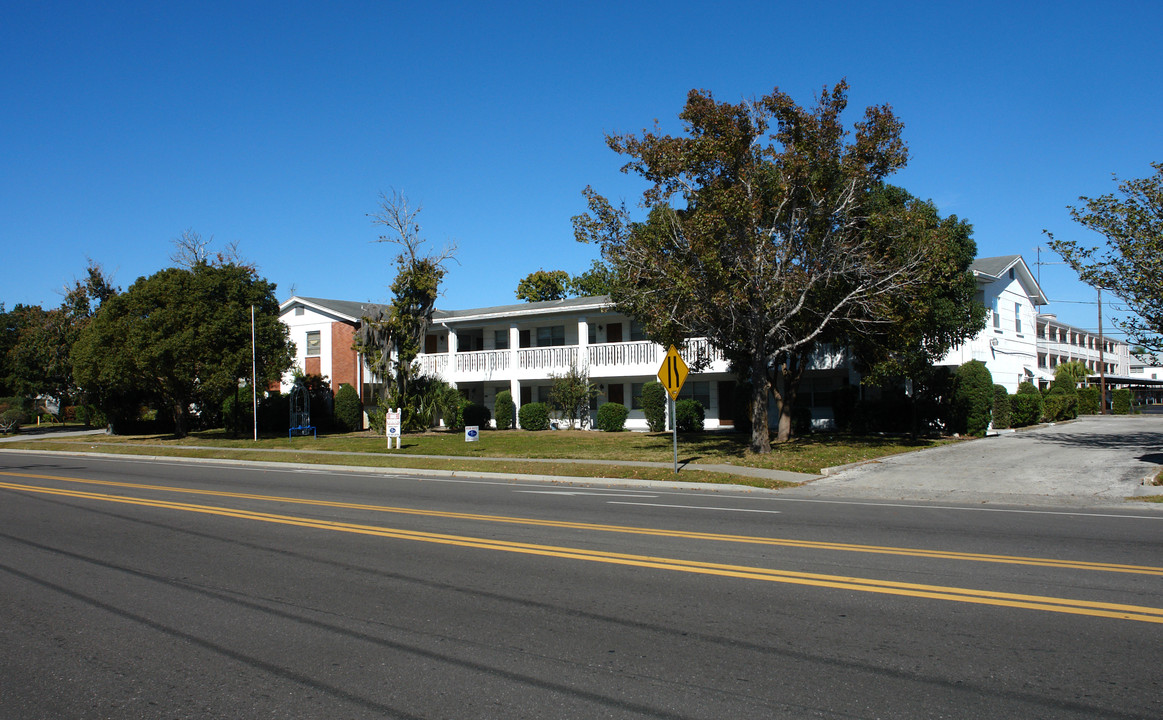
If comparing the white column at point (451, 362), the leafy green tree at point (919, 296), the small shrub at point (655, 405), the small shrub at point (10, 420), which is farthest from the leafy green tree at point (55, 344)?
the leafy green tree at point (919, 296)

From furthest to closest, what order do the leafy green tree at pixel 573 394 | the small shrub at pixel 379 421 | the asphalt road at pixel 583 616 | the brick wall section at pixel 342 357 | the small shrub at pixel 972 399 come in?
the brick wall section at pixel 342 357
the leafy green tree at pixel 573 394
the small shrub at pixel 379 421
the small shrub at pixel 972 399
the asphalt road at pixel 583 616

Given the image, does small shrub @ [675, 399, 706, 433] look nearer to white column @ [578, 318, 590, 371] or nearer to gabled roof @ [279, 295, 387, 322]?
white column @ [578, 318, 590, 371]

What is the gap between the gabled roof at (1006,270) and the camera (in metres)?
32.5

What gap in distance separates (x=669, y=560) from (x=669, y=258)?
13692mm

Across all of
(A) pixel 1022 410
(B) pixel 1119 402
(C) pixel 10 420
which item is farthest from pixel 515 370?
(B) pixel 1119 402

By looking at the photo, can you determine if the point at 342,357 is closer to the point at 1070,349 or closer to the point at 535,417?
the point at 535,417

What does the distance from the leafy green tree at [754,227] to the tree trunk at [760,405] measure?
3cm

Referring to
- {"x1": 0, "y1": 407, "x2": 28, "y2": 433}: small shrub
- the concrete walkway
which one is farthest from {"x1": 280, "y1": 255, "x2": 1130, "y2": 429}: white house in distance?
{"x1": 0, "y1": 407, "x2": 28, "y2": 433}: small shrub

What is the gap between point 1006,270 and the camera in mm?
34188

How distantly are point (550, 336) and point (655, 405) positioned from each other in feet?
27.5

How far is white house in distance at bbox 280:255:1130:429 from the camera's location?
34.0m

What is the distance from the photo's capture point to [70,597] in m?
7.39

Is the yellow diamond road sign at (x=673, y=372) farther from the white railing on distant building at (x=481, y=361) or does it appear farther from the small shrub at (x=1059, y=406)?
the small shrub at (x=1059, y=406)

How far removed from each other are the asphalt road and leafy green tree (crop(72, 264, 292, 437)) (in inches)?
915
